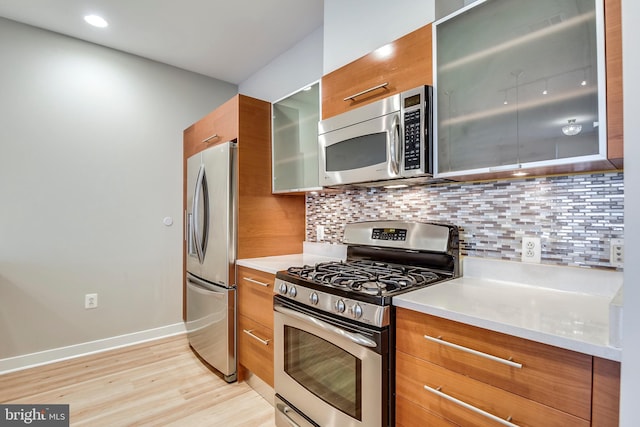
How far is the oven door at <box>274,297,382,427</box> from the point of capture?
1.23 metres

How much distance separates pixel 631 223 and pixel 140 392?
8.84 feet

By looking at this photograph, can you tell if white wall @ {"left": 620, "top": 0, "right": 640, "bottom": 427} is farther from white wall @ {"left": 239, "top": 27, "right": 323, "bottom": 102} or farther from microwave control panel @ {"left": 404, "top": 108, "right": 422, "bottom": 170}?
white wall @ {"left": 239, "top": 27, "right": 323, "bottom": 102}

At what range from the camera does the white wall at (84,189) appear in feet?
8.08

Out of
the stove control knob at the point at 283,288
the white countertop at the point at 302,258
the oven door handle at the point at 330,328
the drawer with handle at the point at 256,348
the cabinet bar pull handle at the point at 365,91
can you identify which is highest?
the cabinet bar pull handle at the point at 365,91

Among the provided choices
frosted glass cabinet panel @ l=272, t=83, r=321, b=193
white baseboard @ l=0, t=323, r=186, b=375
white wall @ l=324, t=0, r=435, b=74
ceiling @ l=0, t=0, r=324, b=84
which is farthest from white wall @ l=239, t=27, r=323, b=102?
white baseboard @ l=0, t=323, r=186, b=375

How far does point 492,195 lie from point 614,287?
578 mm

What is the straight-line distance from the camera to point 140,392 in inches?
85.0

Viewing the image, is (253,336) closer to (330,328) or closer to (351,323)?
(330,328)

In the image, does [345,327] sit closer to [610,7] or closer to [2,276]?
[610,7]

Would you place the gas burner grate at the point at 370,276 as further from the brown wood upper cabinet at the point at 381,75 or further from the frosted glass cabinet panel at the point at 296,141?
the brown wood upper cabinet at the point at 381,75

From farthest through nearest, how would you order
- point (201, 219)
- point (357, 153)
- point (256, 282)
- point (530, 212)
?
1. point (201, 219)
2. point (256, 282)
3. point (357, 153)
4. point (530, 212)

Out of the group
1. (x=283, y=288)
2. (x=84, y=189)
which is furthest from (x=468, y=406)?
(x=84, y=189)

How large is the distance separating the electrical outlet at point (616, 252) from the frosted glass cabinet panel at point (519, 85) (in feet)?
1.37
